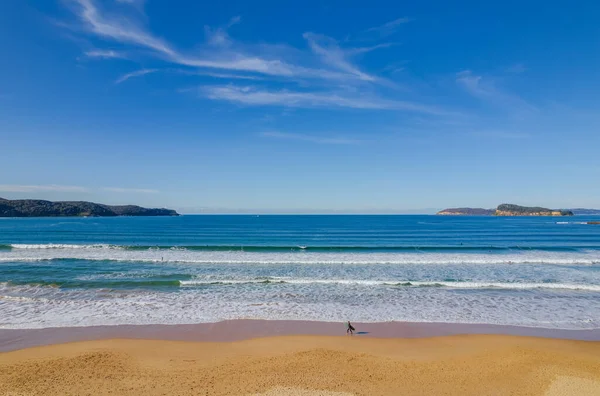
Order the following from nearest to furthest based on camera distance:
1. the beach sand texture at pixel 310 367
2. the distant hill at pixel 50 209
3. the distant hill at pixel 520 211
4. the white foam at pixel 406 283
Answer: the beach sand texture at pixel 310 367 → the white foam at pixel 406 283 → the distant hill at pixel 50 209 → the distant hill at pixel 520 211

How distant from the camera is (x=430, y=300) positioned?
15.3 meters

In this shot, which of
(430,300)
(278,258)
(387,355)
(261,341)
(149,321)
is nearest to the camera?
(387,355)

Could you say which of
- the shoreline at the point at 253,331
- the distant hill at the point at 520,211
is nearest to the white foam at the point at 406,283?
the shoreline at the point at 253,331

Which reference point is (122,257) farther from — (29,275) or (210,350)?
(210,350)

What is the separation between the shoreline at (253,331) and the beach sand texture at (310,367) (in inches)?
17.0

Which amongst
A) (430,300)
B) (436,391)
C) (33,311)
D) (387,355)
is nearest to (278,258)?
(430,300)

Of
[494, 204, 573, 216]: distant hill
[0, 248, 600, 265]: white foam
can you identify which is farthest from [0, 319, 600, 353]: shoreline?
[494, 204, 573, 216]: distant hill

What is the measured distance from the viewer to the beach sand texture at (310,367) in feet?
25.1

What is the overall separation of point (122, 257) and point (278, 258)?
42.5 ft

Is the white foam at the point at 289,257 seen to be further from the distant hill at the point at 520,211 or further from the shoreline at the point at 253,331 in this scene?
the distant hill at the point at 520,211

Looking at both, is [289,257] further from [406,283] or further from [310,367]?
[310,367]

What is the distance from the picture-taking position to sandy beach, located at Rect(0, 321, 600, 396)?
7.67 m

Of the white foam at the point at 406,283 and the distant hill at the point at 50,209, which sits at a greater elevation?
the distant hill at the point at 50,209

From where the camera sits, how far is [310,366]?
8727 millimetres
